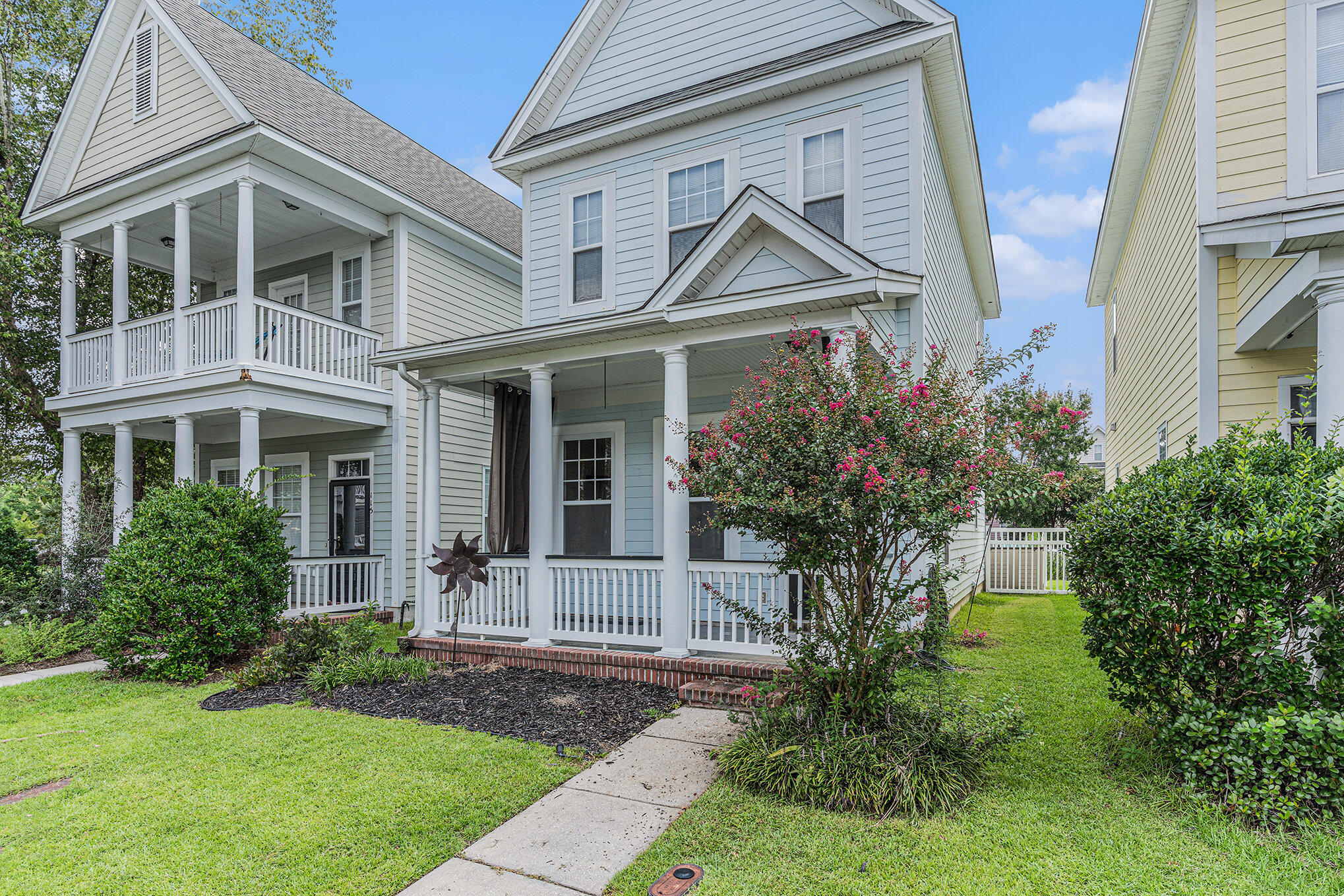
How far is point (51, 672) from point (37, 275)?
10169 mm

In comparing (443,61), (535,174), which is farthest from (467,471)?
(443,61)

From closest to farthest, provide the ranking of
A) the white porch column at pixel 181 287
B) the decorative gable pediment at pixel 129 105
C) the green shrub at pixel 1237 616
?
the green shrub at pixel 1237 616
the white porch column at pixel 181 287
the decorative gable pediment at pixel 129 105

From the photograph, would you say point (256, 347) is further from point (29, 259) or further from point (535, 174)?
point (29, 259)

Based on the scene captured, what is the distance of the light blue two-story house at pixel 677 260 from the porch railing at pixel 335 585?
2.99 meters

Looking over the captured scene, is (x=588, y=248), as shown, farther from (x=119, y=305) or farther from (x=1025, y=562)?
(x=1025, y=562)

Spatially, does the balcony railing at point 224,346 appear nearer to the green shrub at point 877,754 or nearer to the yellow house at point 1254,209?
the green shrub at point 877,754

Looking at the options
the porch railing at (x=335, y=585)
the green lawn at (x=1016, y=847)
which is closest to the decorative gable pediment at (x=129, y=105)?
the porch railing at (x=335, y=585)

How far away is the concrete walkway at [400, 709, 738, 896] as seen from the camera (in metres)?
3.33

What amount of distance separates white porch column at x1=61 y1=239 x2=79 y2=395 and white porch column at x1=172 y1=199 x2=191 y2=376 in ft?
9.52

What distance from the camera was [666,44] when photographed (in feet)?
30.9

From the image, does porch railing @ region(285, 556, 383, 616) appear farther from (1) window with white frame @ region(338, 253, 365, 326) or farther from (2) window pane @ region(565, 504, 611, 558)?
(1) window with white frame @ region(338, 253, 365, 326)

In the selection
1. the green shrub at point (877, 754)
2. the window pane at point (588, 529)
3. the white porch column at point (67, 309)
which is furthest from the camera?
the white porch column at point (67, 309)

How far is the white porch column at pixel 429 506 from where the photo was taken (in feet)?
27.3

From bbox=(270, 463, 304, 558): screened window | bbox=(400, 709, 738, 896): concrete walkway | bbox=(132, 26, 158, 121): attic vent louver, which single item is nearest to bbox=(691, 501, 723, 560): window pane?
bbox=(400, 709, 738, 896): concrete walkway
